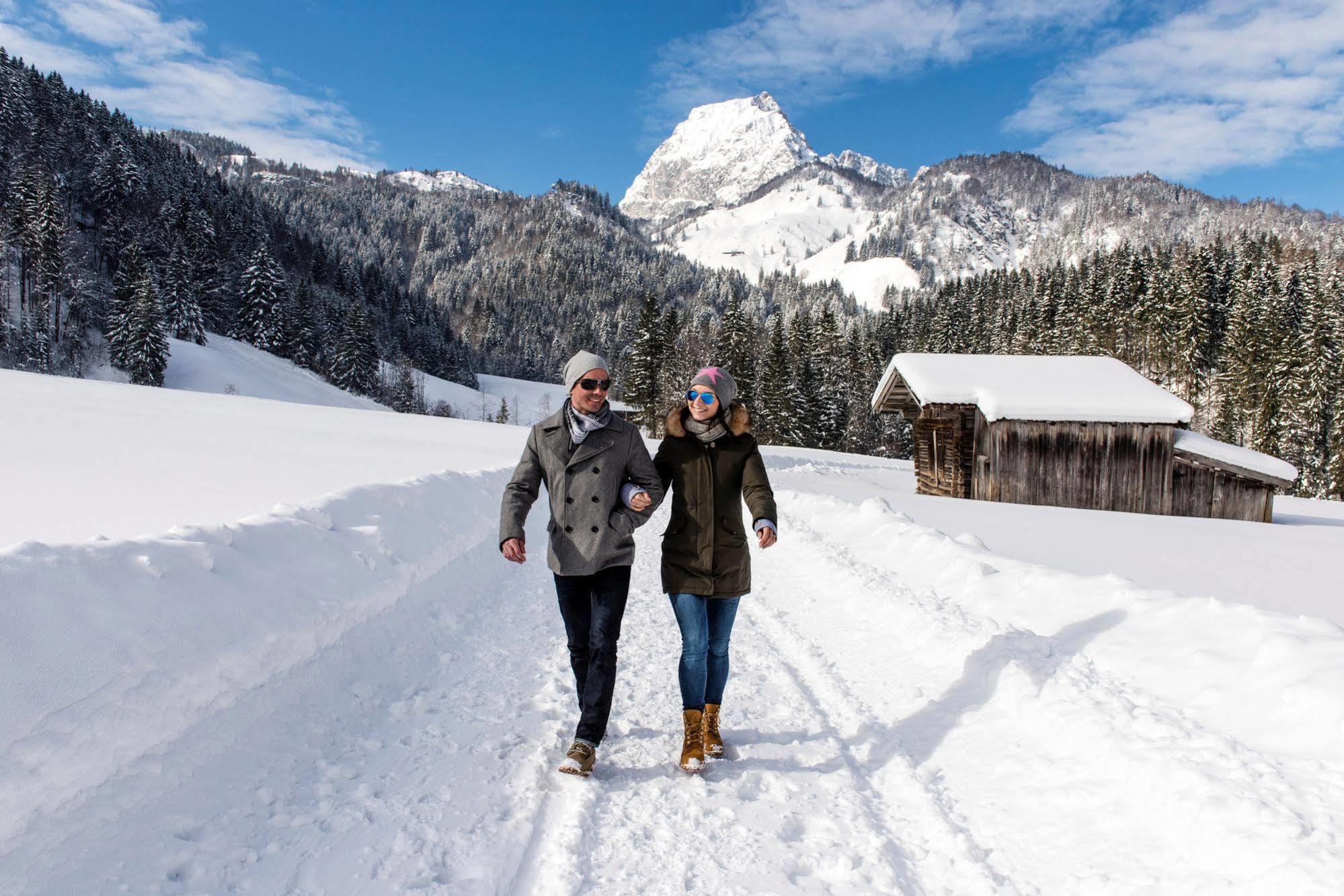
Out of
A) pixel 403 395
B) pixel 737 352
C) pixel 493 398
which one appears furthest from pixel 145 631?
pixel 493 398

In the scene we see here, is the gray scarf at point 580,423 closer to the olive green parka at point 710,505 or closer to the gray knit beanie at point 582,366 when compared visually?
the gray knit beanie at point 582,366

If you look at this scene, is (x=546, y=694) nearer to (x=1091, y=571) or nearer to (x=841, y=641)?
(x=841, y=641)

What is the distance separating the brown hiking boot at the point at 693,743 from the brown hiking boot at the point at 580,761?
1.72 feet

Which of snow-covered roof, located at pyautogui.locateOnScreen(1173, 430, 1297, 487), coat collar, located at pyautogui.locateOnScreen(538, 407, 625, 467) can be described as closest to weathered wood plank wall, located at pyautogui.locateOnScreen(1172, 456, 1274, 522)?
snow-covered roof, located at pyautogui.locateOnScreen(1173, 430, 1297, 487)

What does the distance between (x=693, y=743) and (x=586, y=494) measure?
154 centimetres

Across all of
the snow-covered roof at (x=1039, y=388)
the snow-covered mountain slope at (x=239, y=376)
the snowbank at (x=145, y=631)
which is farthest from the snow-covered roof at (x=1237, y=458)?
the snow-covered mountain slope at (x=239, y=376)

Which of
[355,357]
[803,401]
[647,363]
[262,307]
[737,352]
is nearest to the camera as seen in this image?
[803,401]

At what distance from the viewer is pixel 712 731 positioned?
4102 millimetres

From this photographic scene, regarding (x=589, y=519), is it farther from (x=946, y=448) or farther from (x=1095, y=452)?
(x=946, y=448)

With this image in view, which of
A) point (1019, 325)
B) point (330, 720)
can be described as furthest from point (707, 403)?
point (1019, 325)

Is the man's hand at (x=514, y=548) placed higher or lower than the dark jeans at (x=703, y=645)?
higher

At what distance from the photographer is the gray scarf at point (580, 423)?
3814 mm

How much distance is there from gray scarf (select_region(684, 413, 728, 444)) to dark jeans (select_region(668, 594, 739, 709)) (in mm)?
909

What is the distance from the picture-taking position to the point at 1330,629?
485 centimetres
